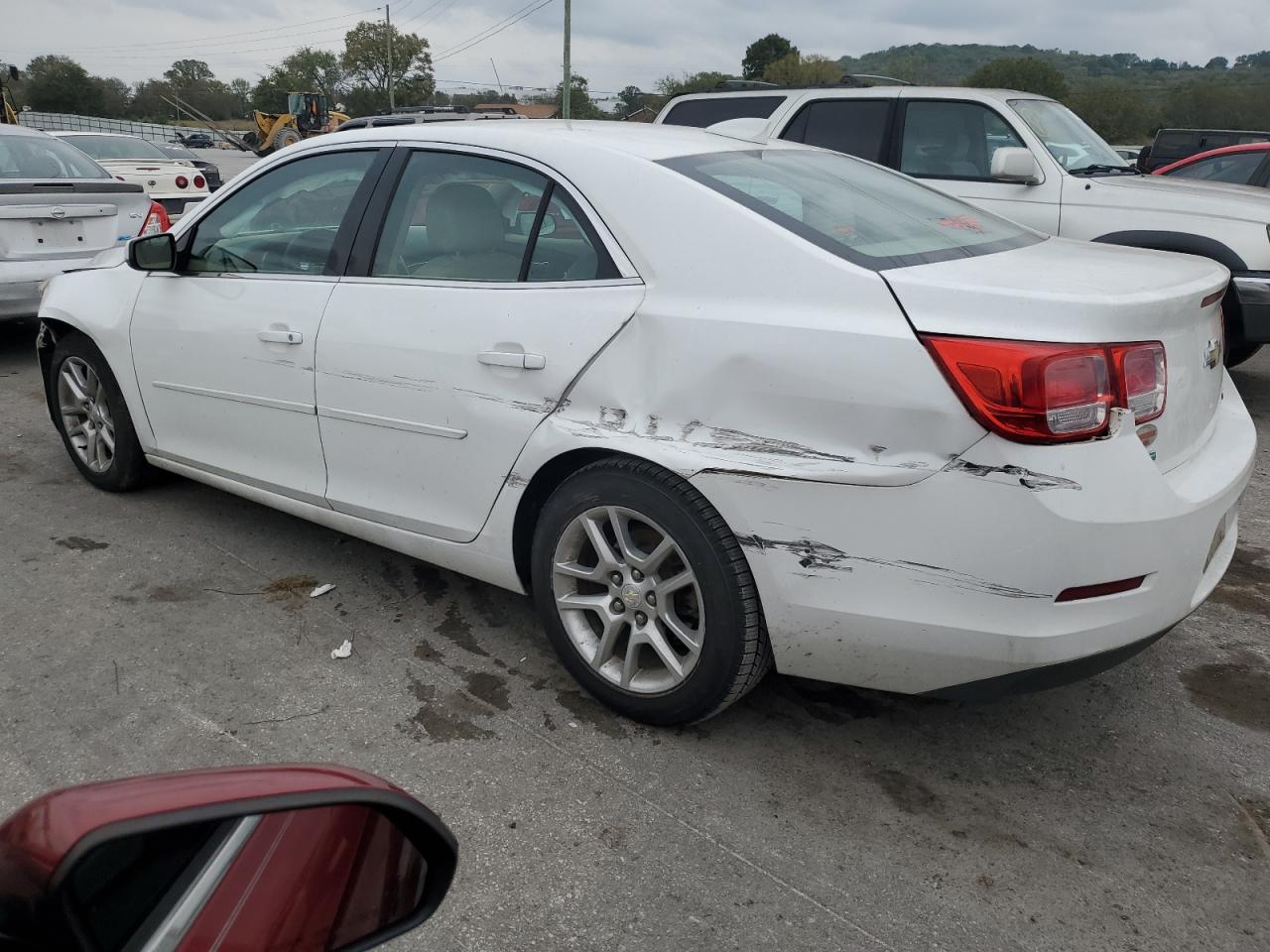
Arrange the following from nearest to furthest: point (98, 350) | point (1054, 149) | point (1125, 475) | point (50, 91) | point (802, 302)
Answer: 1. point (1125, 475)
2. point (802, 302)
3. point (98, 350)
4. point (1054, 149)
5. point (50, 91)

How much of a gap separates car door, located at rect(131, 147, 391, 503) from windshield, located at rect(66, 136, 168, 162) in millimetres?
10790

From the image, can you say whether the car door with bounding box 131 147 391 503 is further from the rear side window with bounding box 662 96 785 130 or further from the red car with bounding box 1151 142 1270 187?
the red car with bounding box 1151 142 1270 187

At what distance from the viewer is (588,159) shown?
3021mm

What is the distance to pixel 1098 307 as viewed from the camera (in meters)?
2.35

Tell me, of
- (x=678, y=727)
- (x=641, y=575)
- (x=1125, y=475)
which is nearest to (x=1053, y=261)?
(x=1125, y=475)

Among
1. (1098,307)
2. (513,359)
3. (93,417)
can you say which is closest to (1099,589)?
(1098,307)

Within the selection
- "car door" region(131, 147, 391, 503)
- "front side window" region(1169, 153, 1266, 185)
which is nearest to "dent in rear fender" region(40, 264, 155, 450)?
"car door" region(131, 147, 391, 503)

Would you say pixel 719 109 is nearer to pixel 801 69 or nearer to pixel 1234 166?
pixel 1234 166

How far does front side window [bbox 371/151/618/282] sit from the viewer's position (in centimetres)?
300

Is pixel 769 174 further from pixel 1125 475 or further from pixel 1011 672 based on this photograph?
pixel 1011 672

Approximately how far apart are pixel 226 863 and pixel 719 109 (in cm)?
804

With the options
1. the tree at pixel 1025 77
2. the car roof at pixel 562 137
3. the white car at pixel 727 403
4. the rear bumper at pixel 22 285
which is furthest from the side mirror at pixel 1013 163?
the tree at pixel 1025 77

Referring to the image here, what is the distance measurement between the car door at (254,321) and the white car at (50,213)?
361cm

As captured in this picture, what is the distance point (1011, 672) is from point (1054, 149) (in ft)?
18.1
